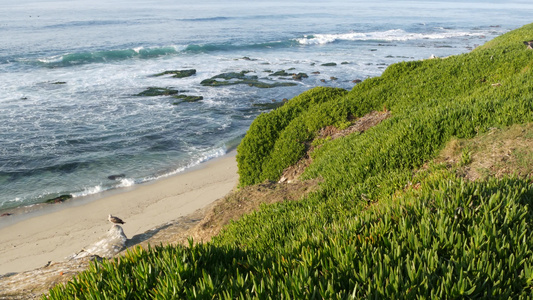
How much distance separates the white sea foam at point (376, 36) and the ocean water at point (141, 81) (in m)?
0.38

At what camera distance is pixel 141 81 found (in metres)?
37.4

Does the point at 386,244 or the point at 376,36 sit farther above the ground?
the point at 376,36

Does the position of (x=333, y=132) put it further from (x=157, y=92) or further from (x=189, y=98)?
(x=157, y=92)

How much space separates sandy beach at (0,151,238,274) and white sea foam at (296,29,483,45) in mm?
50117

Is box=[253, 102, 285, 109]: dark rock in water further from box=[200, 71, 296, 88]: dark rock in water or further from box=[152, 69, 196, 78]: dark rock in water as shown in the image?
box=[152, 69, 196, 78]: dark rock in water

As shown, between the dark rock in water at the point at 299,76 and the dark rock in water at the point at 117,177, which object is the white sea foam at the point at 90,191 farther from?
the dark rock in water at the point at 299,76

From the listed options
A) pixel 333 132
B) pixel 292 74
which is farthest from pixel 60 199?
pixel 292 74

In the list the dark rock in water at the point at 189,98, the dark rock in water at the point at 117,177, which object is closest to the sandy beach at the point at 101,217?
the dark rock in water at the point at 117,177

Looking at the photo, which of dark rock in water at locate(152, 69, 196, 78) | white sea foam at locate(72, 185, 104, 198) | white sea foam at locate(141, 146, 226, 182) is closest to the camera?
white sea foam at locate(72, 185, 104, 198)

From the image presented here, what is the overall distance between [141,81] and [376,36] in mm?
49579

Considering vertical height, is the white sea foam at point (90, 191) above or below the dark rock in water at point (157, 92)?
below

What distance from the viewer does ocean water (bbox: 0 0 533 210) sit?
19641mm

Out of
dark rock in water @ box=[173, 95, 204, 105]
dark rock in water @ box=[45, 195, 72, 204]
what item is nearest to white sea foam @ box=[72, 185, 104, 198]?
dark rock in water @ box=[45, 195, 72, 204]

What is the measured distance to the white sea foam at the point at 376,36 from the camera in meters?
66.0
